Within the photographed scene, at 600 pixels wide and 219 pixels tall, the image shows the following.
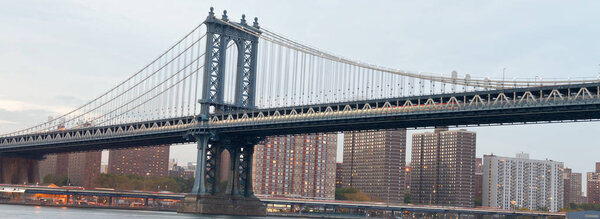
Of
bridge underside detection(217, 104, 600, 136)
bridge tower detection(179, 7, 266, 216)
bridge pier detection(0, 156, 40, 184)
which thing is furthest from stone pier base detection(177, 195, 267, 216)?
bridge pier detection(0, 156, 40, 184)

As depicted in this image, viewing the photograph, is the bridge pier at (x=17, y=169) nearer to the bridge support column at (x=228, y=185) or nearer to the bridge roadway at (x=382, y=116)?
the bridge roadway at (x=382, y=116)

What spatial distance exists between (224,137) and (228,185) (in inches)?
225

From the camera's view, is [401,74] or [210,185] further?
[210,185]

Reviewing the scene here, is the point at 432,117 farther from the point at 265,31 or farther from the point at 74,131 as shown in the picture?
the point at 74,131

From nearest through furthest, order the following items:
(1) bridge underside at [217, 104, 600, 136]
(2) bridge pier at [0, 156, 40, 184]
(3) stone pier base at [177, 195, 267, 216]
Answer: (1) bridge underside at [217, 104, 600, 136] → (3) stone pier base at [177, 195, 267, 216] → (2) bridge pier at [0, 156, 40, 184]

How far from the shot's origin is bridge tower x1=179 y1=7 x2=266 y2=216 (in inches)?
3999

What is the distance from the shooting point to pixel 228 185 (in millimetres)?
105062

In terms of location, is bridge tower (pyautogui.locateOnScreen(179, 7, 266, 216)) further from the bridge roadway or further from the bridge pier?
the bridge pier

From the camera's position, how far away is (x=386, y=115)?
278ft

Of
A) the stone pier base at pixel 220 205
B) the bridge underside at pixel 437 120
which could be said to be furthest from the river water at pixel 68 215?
the bridge underside at pixel 437 120

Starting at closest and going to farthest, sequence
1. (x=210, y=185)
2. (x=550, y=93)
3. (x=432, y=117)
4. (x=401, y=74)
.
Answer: (x=550, y=93) < (x=432, y=117) < (x=401, y=74) < (x=210, y=185)

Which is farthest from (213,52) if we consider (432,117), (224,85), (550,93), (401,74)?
(550,93)

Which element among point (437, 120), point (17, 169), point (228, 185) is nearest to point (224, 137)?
point (228, 185)

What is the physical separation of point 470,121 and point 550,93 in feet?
35.4
